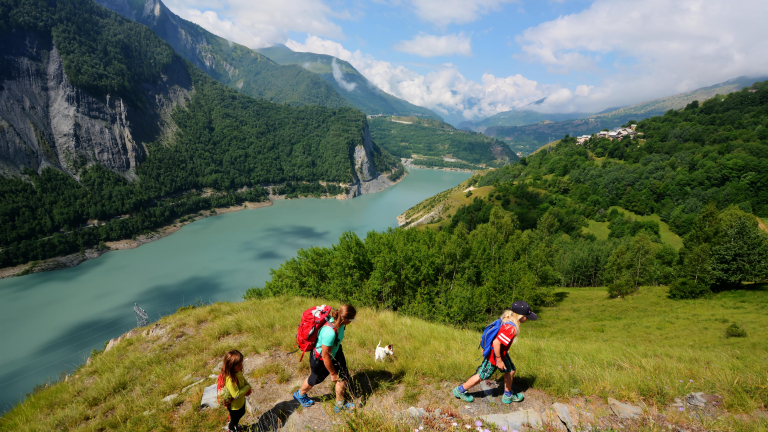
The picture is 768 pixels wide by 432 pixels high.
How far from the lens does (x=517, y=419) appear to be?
3902 mm

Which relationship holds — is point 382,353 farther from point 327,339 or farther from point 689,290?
point 689,290

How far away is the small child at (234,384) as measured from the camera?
4.04 metres

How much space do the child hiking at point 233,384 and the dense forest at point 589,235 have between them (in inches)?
453

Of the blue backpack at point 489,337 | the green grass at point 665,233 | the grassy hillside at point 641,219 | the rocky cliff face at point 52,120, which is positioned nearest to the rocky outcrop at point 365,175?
the rocky cliff face at point 52,120

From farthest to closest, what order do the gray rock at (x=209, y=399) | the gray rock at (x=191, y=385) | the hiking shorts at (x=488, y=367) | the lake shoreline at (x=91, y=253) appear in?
the lake shoreline at (x=91, y=253), the gray rock at (x=191, y=385), the gray rock at (x=209, y=399), the hiking shorts at (x=488, y=367)

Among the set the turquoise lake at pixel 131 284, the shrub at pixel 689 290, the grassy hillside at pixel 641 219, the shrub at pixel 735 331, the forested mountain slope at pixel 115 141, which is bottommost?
the turquoise lake at pixel 131 284

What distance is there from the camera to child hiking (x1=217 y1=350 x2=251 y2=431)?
13.2 ft

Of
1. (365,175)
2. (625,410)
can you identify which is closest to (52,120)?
(365,175)

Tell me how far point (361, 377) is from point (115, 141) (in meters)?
113

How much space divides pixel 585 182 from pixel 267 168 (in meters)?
106

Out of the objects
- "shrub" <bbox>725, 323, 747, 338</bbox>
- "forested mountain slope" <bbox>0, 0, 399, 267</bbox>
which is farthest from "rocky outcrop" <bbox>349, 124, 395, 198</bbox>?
"shrub" <bbox>725, 323, 747, 338</bbox>

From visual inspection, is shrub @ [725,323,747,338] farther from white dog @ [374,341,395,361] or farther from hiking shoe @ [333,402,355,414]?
hiking shoe @ [333,402,355,414]

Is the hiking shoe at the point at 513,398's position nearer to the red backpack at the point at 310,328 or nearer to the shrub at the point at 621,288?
the red backpack at the point at 310,328

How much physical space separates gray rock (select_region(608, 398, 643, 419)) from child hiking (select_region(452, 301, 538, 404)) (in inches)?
46.9
